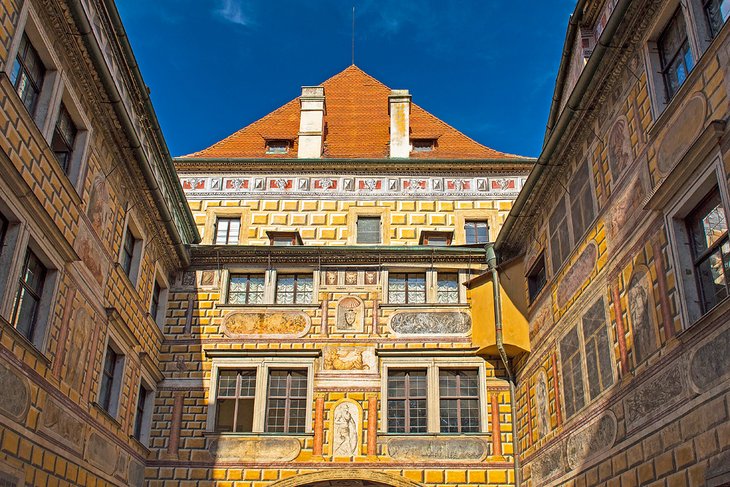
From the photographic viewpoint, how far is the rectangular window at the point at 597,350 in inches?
353

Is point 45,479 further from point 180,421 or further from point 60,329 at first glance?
point 180,421

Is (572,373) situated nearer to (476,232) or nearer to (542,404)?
(542,404)

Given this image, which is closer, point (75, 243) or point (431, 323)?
point (75, 243)

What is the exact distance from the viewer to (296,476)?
1266 cm

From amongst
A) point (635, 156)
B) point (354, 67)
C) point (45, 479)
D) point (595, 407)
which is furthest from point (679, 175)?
point (354, 67)

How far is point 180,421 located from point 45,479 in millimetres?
4604

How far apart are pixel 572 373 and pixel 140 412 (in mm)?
6917

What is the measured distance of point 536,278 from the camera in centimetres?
1259

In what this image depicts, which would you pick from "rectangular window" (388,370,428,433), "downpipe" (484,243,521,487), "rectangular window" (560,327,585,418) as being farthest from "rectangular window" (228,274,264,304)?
"rectangular window" (560,327,585,418)

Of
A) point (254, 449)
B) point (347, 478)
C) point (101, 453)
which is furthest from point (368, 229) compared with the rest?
point (101, 453)

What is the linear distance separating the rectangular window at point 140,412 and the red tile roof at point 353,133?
5.87 m

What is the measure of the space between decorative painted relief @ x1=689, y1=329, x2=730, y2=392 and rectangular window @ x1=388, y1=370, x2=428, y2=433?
682 cm

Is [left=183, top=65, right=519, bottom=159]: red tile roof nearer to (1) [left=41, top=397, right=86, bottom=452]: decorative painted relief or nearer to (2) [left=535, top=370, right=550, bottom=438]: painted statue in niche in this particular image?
(2) [left=535, top=370, right=550, bottom=438]: painted statue in niche

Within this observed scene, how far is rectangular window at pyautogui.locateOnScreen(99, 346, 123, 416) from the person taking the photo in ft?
35.9
